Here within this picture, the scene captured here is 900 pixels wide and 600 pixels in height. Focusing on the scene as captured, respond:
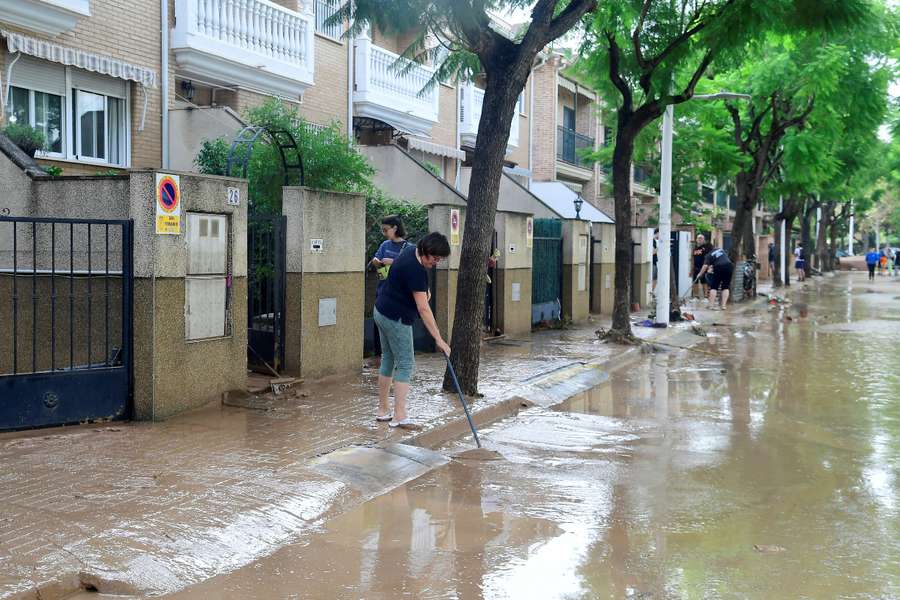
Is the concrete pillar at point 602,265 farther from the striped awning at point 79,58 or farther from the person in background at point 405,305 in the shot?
the person in background at point 405,305

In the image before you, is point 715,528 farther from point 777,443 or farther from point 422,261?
point 422,261

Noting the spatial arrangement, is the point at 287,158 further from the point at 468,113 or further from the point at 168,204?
Answer: the point at 468,113

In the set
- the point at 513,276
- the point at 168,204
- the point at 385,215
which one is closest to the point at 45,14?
the point at 385,215

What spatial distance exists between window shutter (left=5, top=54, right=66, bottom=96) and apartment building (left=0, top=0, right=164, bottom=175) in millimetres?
14

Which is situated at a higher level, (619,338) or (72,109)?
(72,109)

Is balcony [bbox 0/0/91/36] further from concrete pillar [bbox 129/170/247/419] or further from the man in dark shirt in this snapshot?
the man in dark shirt

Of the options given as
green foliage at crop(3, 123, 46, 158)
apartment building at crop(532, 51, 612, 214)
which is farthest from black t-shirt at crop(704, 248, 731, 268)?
green foliage at crop(3, 123, 46, 158)

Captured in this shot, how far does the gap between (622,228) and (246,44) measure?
7.18 meters

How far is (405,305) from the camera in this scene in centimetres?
848

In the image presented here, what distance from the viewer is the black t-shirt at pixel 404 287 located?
8.43 meters

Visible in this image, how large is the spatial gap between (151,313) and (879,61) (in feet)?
73.4

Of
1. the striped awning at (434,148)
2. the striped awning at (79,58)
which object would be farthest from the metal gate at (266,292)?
the striped awning at (434,148)

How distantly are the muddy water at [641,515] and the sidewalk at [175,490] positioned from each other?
0.91 feet

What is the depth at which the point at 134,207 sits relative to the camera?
8.52 metres
